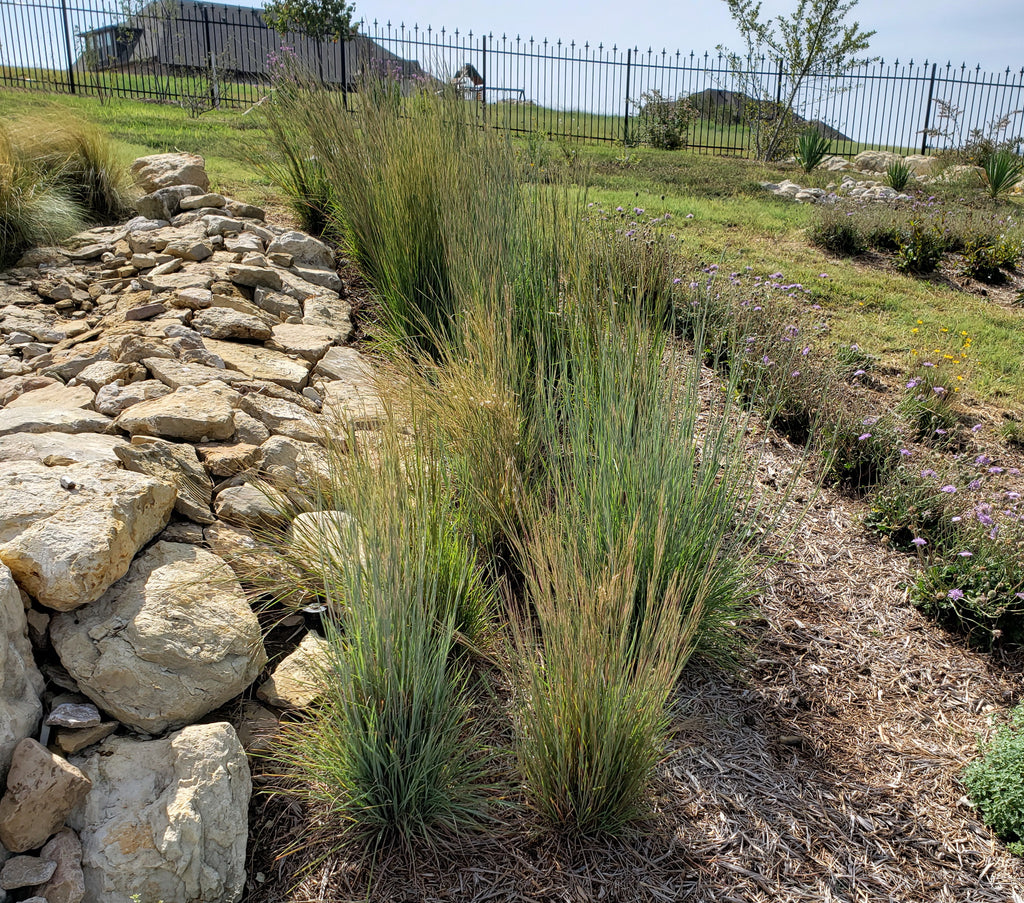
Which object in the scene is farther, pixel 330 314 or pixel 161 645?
pixel 330 314

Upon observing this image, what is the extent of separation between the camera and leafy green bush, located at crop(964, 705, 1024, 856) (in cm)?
229

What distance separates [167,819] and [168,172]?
5.01 metres

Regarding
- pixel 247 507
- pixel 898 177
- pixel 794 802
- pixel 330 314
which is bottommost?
pixel 794 802

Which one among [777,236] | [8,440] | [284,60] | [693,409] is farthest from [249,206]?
[777,236]

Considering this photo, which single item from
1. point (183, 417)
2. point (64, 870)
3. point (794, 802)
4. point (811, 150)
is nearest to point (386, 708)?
point (64, 870)

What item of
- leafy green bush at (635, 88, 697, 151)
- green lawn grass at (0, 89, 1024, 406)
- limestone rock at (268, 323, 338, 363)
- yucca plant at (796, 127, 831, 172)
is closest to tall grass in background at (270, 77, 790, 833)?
limestone rock at (268, 323, 338, 363)

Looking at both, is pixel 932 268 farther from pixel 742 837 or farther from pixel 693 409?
pixel 742 837

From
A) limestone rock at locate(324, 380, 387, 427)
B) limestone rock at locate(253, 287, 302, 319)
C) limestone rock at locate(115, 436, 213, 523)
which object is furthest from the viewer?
limestone rock at locate(253, 287, 302, 319)

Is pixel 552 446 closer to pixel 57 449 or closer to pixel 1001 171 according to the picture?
pixel 57 449

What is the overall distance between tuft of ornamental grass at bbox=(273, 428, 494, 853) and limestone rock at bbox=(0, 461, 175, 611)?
0.59 metres

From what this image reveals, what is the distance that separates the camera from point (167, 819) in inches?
75.5

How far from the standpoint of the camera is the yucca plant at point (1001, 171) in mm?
10602

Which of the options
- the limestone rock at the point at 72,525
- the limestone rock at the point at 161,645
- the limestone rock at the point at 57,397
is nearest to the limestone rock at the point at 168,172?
the limestone rock at the point at 57,397

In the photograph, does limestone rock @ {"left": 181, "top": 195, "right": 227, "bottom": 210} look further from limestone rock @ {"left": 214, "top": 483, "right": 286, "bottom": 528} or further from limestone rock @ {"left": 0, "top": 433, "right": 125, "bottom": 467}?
limestone rock @ {"left": 214, "top": 483, "right": 286, "bottom": 528}
